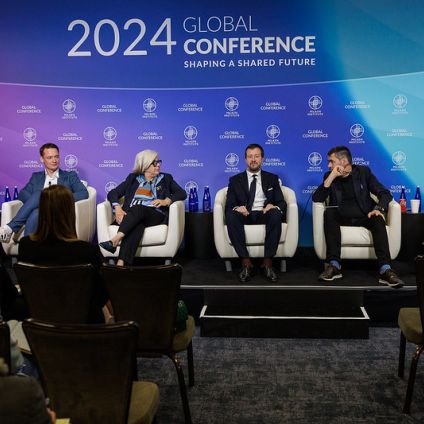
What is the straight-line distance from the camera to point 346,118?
5832 millimetres

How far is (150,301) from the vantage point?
9.19ft

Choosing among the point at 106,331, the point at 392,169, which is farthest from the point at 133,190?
the point at 106,331

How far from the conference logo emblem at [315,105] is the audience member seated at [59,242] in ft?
11.7

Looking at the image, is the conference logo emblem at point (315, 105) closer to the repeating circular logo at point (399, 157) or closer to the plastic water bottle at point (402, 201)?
the repeating circular logo at point (399, 157)

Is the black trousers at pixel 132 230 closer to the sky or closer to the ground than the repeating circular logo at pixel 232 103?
closer to the ground

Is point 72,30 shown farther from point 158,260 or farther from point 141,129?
point 158,260

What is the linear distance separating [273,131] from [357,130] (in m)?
0.87

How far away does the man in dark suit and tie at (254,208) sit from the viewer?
488 cm

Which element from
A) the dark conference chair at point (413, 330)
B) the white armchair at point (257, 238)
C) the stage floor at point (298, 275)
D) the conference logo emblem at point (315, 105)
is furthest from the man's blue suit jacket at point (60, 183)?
the dark conference chair at point (413, 330)

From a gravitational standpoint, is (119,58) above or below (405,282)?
above

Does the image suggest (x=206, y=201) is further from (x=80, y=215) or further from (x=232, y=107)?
(x=80, y=215)

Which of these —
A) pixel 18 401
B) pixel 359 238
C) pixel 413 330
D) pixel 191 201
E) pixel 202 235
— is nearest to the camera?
pixel 18 401

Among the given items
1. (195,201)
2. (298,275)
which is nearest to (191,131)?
(195,201)

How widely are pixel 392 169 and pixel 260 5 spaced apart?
2182 mm
